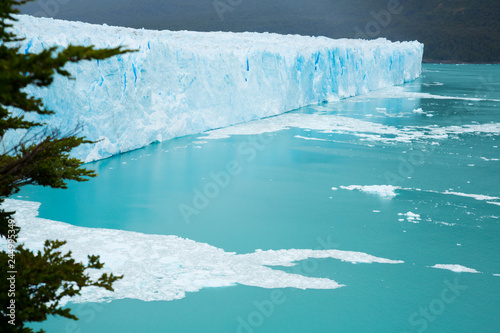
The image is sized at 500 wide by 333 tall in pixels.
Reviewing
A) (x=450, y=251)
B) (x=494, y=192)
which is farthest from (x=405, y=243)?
(x=494, y=192)

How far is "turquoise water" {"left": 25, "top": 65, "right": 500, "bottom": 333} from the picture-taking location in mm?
3219

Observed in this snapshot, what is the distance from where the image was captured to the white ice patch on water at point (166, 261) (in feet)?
11.5

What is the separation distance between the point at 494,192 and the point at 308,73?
25.2 ft

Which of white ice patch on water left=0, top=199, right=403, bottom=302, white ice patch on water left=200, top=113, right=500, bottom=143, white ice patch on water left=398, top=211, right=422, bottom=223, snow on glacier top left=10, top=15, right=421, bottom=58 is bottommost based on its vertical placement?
white ice patch on water left=0, top=199, right=403, bottom=302

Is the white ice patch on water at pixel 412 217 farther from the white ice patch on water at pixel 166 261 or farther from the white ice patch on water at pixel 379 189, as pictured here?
the white ice patch on water at pixel 166 261

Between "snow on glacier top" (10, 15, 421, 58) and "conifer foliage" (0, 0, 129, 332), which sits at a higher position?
"snow on glacier top" (10, 15, 421, 58)

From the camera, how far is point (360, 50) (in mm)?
15703

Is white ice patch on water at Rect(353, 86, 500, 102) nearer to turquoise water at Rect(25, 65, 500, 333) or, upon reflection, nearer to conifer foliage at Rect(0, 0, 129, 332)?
turquoise water at Rect(25, 65, 500, 333)

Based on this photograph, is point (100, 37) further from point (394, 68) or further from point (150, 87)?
point (394, 68)

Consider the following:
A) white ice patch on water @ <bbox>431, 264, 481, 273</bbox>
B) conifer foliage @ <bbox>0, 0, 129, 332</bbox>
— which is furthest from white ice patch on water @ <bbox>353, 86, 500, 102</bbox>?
conifer foliage @ <bbox>0, 0, 129, 332</bbox>

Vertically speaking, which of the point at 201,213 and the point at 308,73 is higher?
the point at 308,73

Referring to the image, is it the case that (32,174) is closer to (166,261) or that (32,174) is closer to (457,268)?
(166,261)

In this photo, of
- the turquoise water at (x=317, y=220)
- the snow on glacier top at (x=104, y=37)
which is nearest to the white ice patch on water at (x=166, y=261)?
the turquoise water at (x=317, y=220)

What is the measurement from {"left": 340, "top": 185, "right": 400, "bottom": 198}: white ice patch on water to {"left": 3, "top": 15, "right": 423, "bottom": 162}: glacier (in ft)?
9.81
